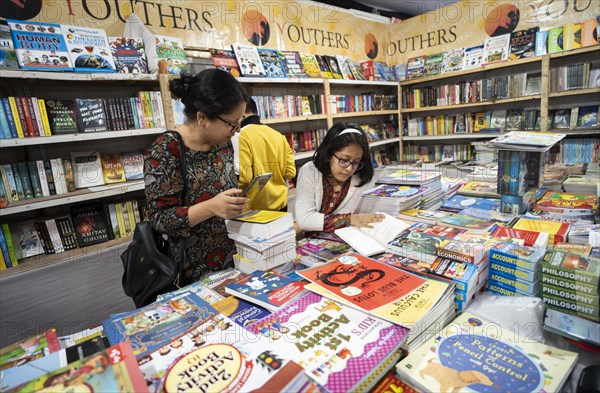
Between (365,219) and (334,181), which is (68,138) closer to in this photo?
(334,181)

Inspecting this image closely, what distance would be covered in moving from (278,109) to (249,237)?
2.45m

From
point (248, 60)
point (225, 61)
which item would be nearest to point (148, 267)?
point (225, 61)

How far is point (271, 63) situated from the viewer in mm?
3248

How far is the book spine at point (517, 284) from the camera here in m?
0.88

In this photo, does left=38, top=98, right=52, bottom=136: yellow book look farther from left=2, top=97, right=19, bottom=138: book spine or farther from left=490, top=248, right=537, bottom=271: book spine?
left=490, top=248, right=537, bottom=271: book spine

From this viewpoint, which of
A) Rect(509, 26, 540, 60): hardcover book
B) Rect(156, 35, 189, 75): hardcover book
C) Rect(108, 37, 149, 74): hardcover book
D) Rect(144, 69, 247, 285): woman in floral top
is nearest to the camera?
Rect(144, 69, 247, 285): woman in floral top

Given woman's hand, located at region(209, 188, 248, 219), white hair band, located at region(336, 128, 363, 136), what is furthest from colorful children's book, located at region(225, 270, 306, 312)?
white hair band, located at region(336, 128, 363, 136)

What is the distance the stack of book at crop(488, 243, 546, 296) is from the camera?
0.88m

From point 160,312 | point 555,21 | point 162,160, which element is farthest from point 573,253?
point 555,21

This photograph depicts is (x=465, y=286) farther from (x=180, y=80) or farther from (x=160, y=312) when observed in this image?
(x=180, y=80)

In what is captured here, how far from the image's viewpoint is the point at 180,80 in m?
1.32

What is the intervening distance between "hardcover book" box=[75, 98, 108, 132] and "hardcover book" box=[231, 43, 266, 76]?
4.09 feet

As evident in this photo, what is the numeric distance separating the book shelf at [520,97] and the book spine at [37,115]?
415cm

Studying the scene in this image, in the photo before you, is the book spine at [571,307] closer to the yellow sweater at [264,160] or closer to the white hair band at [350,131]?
the white hair band at [350,131]
